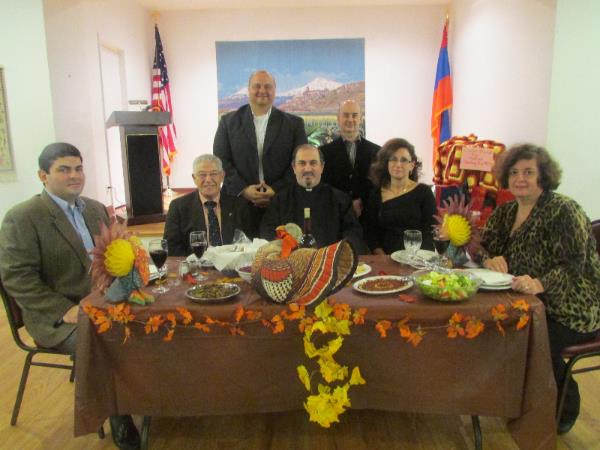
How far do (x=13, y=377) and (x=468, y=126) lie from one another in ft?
16.4

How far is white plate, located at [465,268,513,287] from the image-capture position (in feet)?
5.71

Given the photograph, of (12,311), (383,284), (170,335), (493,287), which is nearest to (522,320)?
(493,287)

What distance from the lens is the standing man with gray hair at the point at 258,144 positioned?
10.2 feet

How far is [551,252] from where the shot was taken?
198 cm

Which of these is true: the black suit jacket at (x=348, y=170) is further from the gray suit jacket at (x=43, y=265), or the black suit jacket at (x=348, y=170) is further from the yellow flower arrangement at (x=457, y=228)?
the gray suit jacket at (x=43, y=265)

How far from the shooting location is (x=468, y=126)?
5.54m

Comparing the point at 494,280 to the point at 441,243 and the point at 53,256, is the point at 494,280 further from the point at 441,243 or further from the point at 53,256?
the point at 53,256

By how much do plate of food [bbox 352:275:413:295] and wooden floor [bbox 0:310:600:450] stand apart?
0.76m

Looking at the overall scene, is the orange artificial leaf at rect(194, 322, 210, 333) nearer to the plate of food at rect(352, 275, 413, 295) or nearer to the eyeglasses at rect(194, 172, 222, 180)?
the plate of food at rect(352, 275, 413, 295)

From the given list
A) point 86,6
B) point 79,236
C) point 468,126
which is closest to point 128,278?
point 79,236

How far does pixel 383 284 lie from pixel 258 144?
1648 mm

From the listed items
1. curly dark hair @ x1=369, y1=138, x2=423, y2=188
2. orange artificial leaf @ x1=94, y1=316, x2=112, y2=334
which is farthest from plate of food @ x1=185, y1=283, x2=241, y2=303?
curly dark hair @ x1=369, y1=138, x2=423, y2=188

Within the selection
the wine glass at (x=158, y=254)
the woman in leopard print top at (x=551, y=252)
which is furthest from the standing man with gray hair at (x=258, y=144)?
the woman in leopard print top at (x=551, y=252)

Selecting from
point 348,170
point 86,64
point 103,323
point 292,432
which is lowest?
point 292,432
